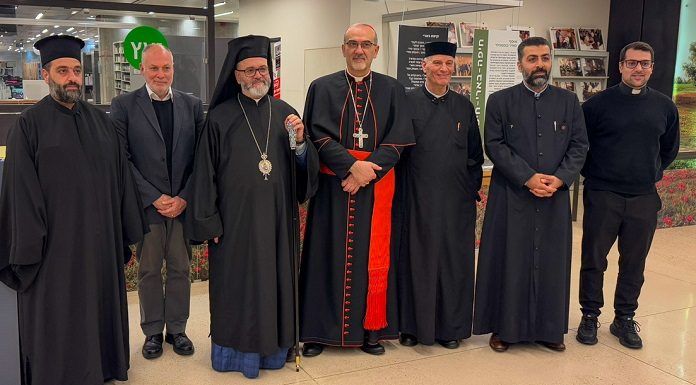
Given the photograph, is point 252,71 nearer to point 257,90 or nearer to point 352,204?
point 257,90

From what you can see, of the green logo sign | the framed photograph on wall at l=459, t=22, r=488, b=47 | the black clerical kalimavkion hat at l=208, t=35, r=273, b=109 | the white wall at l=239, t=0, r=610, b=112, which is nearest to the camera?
the black clerical kalimavkion hat at l=208, t=35, r=273, b=109

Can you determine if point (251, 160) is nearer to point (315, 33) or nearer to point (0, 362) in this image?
point (0, 362)

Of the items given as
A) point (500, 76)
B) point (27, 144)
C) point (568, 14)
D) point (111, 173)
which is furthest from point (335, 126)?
point (568, 14)

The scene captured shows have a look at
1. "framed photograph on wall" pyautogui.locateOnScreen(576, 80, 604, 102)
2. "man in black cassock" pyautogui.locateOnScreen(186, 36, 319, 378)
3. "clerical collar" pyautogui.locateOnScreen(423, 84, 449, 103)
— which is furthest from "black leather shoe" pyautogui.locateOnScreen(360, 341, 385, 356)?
"framed photograph on wall" pyautogui.locateOnScreen(576, 80, 604, 102)

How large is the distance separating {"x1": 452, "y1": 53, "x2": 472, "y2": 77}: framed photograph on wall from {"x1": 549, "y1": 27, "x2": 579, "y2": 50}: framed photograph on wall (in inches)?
93.7

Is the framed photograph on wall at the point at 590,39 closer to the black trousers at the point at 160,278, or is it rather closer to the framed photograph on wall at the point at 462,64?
the framed photograph on wall at the point at 462,64

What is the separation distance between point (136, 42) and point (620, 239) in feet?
12.5

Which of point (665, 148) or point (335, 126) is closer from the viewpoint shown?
point (335, 126)

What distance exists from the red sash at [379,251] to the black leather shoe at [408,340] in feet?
0.95

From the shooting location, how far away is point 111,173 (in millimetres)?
3211

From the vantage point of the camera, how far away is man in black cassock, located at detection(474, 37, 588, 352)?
3.82m

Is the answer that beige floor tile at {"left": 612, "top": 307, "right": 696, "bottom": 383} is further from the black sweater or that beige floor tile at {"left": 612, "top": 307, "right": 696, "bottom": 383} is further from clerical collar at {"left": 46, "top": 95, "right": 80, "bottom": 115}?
clerical collar at {"left": 46, "top": 95, "right": 80, "bottom": 115}

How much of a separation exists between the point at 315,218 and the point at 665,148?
2146mm

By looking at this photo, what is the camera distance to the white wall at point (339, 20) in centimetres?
902
